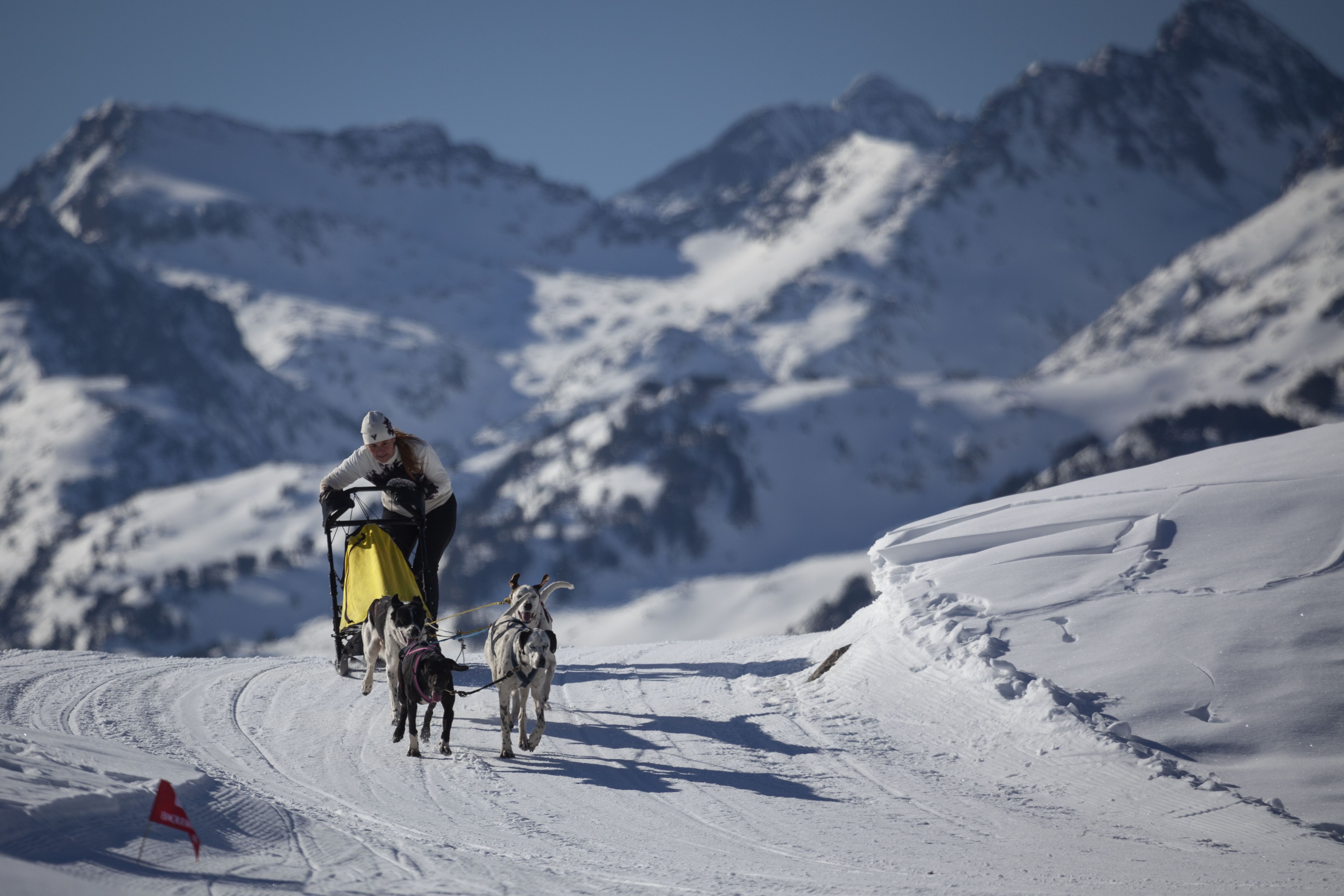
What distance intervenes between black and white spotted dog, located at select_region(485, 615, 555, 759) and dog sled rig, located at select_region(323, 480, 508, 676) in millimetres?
786

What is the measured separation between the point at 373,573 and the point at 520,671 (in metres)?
2.22

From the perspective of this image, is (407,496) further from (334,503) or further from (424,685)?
(424,685)

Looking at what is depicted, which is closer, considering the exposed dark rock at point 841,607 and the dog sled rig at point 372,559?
the dog sled rig at point 372,559

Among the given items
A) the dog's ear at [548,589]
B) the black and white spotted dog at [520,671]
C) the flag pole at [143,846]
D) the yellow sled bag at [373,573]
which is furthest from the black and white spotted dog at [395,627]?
the flag pole at [143,846]

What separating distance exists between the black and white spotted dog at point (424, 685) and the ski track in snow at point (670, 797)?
0.25 metres

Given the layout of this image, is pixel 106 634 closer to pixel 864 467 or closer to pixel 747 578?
pixel 747 578

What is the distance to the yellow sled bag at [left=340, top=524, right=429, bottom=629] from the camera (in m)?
10.6

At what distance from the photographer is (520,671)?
9508 mm

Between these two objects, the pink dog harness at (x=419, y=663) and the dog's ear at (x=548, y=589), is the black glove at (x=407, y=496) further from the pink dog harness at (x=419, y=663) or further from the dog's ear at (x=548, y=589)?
the pink dog harness at (x=419, y=663)

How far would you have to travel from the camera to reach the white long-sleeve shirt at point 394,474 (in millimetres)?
10727

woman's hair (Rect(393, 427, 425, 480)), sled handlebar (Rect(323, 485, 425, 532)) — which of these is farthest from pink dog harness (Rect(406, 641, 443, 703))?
woman's hair (Rect(393, 427, 425, 480))

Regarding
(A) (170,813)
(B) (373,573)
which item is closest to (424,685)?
(B) (373,573)

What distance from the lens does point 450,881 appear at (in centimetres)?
675

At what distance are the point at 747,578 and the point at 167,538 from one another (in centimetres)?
10698
